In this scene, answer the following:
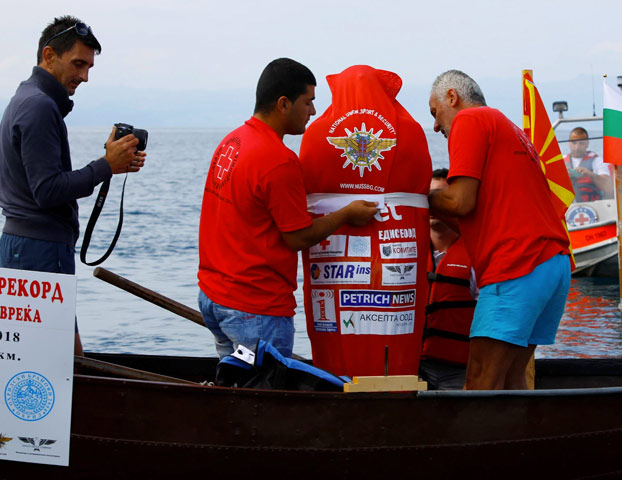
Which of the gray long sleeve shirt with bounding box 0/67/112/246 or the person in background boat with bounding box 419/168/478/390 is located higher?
the gray long sleeve shirt with bounding box 0/67/112/246

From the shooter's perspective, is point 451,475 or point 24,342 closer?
point 24,342

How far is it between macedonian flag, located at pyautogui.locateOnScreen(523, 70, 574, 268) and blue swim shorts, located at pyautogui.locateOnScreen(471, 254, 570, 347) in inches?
80.0

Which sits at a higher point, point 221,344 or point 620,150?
point 620,150

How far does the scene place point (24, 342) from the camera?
5039 millimetres

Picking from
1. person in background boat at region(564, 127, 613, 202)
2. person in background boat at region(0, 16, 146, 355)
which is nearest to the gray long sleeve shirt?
person in background boat at region(0, 16, 146, 355)

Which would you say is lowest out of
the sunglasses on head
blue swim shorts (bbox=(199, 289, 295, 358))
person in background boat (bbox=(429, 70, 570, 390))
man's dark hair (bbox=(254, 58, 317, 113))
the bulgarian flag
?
blue swim shorts (bbox=(199, 289, 295, 358))

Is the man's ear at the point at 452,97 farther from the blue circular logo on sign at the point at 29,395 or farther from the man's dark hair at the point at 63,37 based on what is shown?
the blue circular logo on sign at the point at 29,395

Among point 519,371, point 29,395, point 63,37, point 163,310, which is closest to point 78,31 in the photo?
point 63,37

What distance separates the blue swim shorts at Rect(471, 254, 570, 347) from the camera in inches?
202

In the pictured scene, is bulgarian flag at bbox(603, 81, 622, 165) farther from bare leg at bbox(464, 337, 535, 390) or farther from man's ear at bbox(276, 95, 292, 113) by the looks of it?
man's ear at bbox(276, 95, 292, 113)

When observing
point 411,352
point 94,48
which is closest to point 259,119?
point 94,48

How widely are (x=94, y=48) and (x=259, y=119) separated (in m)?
1.10

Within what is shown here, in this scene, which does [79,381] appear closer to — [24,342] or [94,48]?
[24,342]

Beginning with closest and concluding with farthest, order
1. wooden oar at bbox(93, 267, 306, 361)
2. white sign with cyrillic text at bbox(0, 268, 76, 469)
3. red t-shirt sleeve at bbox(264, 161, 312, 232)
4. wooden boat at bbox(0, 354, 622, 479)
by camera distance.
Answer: red t-shirt sleeve at bbox(264, 161, 312, 232)
white sign with cyrillic text at bbox(0, 268, 76, 469)
wooden boat at bbox(0, 354, 622, 479)
wooden oar at bbox(93, 267, 306, 361)
